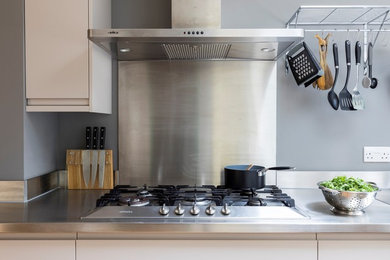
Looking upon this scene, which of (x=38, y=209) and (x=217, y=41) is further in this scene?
(x=217, y=41)

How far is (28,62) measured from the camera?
5.20ft

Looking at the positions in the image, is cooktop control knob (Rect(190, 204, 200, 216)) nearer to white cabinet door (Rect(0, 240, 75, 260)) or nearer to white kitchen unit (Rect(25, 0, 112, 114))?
white cabinet door (Rect(0, 240, 75, 260))

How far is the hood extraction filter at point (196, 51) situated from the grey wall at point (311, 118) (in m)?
0.22

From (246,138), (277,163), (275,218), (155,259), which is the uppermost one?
(246,138)

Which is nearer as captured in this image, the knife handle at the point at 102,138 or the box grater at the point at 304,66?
the box grater at the point at 304,66

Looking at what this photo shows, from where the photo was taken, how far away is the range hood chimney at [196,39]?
4.90ft

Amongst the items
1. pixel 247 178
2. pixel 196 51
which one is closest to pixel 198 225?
pixel 247 178

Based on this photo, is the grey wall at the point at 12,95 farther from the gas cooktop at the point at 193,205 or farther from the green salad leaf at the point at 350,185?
the green salad leaf at the point at 350,185

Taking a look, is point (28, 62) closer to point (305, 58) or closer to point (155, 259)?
point (155, 259)

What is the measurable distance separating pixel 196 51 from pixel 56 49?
0.65 meters

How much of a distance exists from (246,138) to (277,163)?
22 centimetres

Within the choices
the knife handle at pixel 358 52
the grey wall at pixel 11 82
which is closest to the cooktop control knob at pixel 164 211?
the grey wall at pixel 11 82

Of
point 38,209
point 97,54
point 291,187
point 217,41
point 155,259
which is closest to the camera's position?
point 155,259

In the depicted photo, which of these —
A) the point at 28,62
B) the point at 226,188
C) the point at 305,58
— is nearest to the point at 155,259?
the point at 226,188
